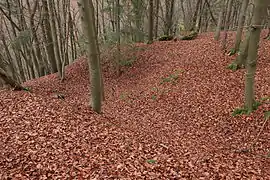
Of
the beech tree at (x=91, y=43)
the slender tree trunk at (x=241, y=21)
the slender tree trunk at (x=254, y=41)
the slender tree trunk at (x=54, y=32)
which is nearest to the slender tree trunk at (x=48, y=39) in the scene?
the slender tree trunk at (x=54, y=32)

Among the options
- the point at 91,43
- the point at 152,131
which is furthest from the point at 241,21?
the point at 91,43

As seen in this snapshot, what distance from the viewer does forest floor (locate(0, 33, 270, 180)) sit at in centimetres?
519

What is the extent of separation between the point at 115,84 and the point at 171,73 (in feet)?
14.0

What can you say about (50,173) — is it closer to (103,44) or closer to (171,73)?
(171,73)

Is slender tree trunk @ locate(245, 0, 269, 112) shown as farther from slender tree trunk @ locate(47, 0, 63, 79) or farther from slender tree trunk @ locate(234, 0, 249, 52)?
slender tree trunk @ locate(47, 0, 63, 79)

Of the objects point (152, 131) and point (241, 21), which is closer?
point (152, 131)

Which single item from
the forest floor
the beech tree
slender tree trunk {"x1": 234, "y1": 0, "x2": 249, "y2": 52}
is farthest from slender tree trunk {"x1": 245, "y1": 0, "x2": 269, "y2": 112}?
slender tree trunk {"x1": 234, "y1": 0, "x2": 249, "y2": 52}

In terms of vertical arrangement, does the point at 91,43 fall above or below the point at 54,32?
below

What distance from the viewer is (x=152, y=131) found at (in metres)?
8.64

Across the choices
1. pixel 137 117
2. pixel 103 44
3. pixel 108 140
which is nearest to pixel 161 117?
pixel 137 117

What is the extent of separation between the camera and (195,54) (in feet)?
48.0

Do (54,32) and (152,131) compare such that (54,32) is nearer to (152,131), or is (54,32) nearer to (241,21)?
(152,131)

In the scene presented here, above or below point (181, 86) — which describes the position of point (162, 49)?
above

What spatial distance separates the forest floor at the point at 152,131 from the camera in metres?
5.19
